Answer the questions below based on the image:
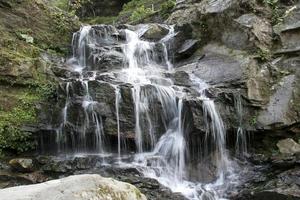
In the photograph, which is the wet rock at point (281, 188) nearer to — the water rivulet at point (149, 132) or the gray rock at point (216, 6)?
the water rivulet at point (149, 132)

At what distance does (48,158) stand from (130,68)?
4560 millimetres

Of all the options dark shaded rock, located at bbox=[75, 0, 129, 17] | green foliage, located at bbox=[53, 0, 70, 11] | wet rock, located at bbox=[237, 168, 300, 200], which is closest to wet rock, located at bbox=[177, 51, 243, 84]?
wet rock, located at bbox=[237, 168, 300, 200]

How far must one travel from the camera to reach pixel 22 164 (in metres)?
10.4

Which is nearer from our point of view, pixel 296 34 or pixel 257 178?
pixel 257 178

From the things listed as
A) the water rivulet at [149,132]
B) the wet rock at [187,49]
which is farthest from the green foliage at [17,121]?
the wet rock at [187,49]

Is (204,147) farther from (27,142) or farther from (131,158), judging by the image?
(27,142)

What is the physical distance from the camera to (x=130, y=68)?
14328mm

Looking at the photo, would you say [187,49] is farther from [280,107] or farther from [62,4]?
[62,4]

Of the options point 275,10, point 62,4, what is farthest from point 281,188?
point 62,4

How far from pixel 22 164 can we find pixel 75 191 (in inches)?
236

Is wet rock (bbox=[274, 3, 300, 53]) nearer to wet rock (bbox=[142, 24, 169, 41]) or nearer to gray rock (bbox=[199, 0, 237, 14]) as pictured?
gray rock (bbox=[199, 0, 237, 14])

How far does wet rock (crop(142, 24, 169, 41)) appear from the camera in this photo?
1634 centimetres

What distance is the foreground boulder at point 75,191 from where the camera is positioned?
4.75 m

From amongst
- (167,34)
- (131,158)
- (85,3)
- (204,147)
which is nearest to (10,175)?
(131,158)
